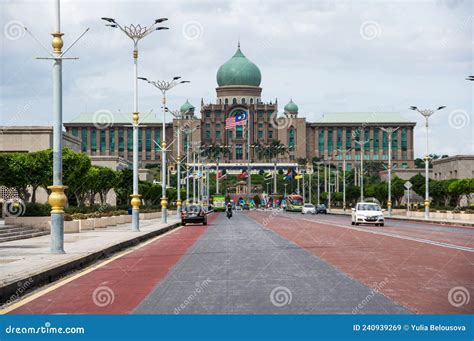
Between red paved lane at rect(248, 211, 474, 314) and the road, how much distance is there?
2 centimetres

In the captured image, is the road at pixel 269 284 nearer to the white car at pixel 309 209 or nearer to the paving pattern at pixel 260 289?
the paving pattern at pixel 260 289

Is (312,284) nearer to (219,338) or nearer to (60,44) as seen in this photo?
(219,338)

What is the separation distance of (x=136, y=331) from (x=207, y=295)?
3.70 m

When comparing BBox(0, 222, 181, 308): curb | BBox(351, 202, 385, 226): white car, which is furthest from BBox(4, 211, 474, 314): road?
BBox(351, 202, 385, 226): white car

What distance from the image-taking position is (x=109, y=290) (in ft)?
47.1

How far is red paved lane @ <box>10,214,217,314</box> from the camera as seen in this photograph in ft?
38.9

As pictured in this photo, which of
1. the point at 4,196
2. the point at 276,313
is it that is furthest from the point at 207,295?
the point at 4,196

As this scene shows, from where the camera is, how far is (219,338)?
896cm

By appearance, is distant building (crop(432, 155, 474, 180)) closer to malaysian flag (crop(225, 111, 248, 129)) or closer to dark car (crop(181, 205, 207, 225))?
malaysian flag (crop(225, 111, 248, 129))

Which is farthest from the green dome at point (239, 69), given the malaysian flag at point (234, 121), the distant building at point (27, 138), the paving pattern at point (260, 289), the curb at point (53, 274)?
the paving pattern at point (260, 289)

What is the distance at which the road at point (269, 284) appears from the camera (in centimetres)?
1177

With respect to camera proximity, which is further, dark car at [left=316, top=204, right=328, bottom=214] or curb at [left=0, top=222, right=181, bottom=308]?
dark car at [left=316, top=204, right=328, bottom=214]

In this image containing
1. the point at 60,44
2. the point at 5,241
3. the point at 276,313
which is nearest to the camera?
the point at 276,313

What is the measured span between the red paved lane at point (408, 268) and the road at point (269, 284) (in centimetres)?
2
